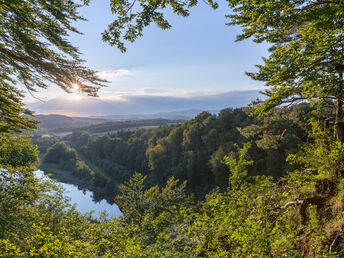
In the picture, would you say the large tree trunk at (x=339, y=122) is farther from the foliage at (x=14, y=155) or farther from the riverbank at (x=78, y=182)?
the riverbank at (x=78, y=182)

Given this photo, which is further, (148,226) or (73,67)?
(148,226)

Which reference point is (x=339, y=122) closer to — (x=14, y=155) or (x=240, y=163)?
(x=240, y=163)

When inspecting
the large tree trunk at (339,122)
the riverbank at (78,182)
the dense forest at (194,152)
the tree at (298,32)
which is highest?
the tree at (298,32)

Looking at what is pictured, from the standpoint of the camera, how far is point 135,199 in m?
14.2

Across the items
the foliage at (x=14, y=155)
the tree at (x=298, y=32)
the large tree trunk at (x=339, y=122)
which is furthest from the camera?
the foliage at (x=14, y=155)

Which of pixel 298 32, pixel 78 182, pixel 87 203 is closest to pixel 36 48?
pixel 298 32

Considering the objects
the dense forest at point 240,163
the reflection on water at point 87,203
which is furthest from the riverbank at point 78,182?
the dense forest at point 240,163

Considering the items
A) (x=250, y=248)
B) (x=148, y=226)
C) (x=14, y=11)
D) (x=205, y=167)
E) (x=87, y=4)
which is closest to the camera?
(x=87, y=4)

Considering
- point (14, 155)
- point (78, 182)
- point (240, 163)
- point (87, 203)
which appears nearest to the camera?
point (14, 155)

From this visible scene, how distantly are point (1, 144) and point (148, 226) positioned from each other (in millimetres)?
8334

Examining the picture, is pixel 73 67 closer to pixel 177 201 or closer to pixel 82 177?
pixel 177 201

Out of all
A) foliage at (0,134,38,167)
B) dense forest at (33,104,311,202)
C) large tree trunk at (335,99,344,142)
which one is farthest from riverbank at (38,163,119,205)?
large tree trunk at (335,99,344,142)

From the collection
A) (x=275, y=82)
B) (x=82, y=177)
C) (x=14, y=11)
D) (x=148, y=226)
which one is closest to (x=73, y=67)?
(x=14, y=11)

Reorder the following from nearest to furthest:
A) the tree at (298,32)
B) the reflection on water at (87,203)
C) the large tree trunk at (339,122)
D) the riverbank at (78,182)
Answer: the tree at (298,32) → the large tree trunk at (339,122) → the reflection on water at (87,203) → the riverbank at (78,182)
